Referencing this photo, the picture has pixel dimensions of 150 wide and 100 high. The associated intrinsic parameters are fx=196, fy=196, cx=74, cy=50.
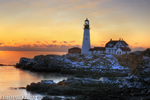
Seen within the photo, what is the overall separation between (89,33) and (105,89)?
33743 millimetres

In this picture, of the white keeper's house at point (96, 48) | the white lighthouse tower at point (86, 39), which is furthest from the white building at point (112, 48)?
the white lighthouse tower at point (86, 39)

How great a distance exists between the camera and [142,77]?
2330 cm

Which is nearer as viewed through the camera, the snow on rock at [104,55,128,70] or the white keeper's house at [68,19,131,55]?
the snow on rock at [104,55,128,70]

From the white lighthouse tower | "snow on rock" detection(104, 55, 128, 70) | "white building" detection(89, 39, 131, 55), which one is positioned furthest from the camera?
"white building" detection(89, 39, 131, 55)

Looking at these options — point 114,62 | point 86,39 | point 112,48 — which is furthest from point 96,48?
point 114,62

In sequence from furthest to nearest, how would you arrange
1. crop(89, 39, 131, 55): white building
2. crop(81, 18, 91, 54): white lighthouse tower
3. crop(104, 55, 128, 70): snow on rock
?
crop(89, 39, 131, 55): white building
crop(81, 18, 91, 54): white lighthouse tower
crop(104, 55, 128, 70): snow on rock

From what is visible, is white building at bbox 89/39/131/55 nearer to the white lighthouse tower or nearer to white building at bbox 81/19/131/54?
white building at bbox 81/19/131/54

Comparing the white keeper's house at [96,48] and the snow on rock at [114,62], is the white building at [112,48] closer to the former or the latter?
the white keeper's house at [96,48]

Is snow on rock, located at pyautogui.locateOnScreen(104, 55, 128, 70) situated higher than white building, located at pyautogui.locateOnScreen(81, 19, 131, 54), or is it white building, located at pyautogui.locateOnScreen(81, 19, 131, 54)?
white building, located at pyautogui.locateOnScreen(81, 19, 131, 54)

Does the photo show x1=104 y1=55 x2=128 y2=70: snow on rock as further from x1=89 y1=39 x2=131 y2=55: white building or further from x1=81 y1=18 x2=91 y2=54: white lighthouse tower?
x1=81 y1=18 x2=91 y2=54: white lighthouse tower

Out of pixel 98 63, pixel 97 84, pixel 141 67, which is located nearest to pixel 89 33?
pixel 98 63

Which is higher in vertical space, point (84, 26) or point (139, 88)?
point (84, 26)

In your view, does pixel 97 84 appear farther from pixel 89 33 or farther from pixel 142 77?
pixel 89 33

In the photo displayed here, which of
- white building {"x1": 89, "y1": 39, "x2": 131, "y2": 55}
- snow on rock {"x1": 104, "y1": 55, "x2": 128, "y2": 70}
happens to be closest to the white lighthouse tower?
white building {"x1": 89, "y1": 39, "x2": 131, "y2": 55}
